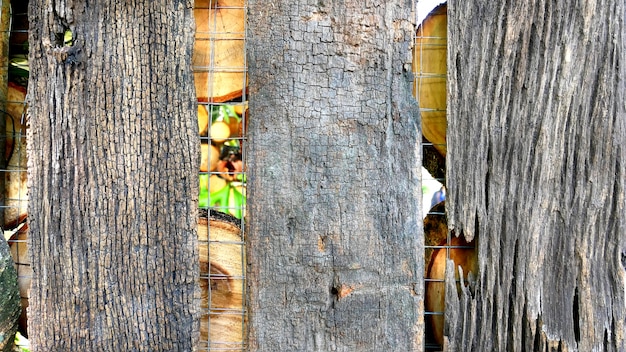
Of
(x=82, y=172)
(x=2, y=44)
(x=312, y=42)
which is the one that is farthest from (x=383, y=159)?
(x=2, y=44)

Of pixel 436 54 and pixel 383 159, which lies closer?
pixel 383 159

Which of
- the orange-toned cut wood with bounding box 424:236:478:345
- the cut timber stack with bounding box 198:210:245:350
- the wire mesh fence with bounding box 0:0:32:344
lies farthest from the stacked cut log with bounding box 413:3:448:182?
the wire mesh fence with bounding box 0:0:32:344

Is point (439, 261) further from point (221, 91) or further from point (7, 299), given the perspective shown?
point (7, 299)

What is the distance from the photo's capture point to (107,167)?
1214 mm

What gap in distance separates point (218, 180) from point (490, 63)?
1412 mm

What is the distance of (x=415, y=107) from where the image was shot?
49.1 inches

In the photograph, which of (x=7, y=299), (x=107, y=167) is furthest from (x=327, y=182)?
(x=7, y=299)

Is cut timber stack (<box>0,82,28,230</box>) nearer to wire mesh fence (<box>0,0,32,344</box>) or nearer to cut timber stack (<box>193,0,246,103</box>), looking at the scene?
wire mesh fence (<box>0,0,32,344</box>)

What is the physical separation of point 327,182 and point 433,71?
41cm

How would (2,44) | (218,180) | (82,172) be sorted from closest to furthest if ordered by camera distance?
(82,172)
(2,44)
(218,180)

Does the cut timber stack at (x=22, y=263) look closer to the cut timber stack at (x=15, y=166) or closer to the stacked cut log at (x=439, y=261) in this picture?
the cut timber stack at (x=15, y=166)

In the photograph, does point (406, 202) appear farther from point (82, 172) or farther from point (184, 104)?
point (82, 172)

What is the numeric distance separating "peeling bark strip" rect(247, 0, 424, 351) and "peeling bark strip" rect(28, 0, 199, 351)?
0.19 metres

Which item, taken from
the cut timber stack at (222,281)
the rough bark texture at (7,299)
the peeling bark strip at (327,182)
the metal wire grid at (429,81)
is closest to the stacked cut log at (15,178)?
the rough bark texture at (7,299)
